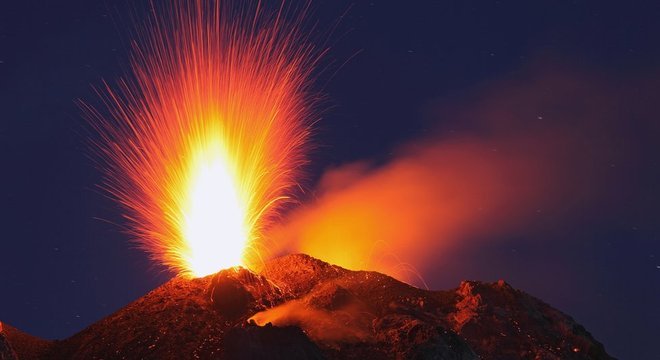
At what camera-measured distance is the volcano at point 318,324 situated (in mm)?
17344

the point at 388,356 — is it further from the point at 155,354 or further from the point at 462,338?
the point at 155,354

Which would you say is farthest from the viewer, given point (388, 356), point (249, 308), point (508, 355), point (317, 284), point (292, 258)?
point (292, 258)

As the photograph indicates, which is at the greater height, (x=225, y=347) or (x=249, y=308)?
(x=249, y=308)

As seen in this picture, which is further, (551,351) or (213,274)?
(213,274)

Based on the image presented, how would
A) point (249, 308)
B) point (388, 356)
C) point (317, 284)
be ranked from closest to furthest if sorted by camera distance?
1. point (388, 356)
2. point (249, 308)
3. point (317, 284)

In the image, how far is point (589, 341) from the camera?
20516 mm

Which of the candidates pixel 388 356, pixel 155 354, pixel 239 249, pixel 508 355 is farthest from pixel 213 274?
pixel 508 355

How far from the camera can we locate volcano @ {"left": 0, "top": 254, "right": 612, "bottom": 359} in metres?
17.3

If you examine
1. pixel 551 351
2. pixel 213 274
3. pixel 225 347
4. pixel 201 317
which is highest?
pixel 213 274

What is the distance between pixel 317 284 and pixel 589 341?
8.44m

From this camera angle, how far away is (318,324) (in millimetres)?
18875

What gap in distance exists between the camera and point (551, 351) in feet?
63.7

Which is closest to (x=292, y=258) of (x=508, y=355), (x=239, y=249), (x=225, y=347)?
(x=239, y=249)

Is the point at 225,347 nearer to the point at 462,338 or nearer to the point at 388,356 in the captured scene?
→ the point at 388,356
